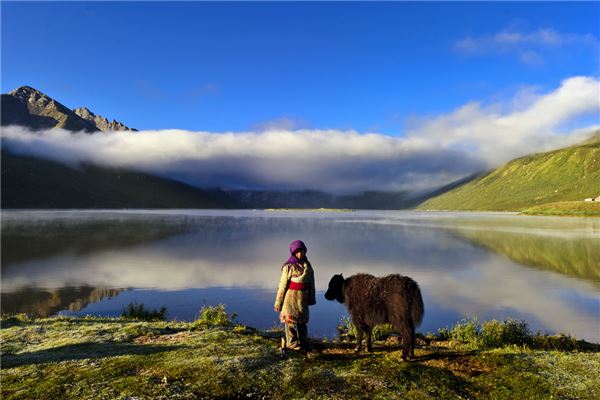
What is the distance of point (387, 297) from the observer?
406 inches

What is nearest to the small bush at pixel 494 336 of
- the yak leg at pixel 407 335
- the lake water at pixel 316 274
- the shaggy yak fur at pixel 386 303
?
the lake water at pixel 316 274

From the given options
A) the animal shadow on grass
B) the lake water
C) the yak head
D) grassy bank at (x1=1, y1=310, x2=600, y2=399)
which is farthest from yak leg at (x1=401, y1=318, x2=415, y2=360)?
the lake water

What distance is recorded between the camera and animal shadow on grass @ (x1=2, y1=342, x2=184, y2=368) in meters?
10.1

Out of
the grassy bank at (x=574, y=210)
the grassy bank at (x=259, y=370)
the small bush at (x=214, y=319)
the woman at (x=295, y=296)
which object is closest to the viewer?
the grassy bank at (x=259, y=370)

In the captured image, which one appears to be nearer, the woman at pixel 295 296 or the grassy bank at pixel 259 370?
the grassy bank at pixel 259 370

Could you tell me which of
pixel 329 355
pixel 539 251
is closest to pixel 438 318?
pixel 329 355

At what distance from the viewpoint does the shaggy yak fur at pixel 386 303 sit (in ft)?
32.6

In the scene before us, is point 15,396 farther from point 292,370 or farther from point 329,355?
point 329,355

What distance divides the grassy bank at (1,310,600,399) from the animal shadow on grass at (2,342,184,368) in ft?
0.09

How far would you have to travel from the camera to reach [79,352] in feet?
34.9

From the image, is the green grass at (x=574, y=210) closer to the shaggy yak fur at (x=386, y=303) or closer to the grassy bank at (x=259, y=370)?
the grassy bank at (x=259, y=370)

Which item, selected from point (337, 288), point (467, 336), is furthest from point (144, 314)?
point (467, 336)

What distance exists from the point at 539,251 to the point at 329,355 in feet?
137

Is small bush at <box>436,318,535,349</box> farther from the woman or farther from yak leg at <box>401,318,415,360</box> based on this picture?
the woman
